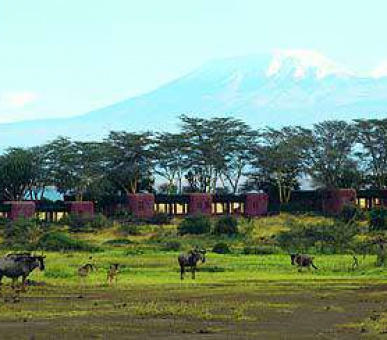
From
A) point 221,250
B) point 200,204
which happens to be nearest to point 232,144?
point 200,204

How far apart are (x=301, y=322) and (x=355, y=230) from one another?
5150 centimetres

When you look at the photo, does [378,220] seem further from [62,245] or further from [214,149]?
[214,149]

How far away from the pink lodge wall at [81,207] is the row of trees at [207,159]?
807cm

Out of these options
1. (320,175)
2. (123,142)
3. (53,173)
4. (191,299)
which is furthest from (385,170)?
(191,299)

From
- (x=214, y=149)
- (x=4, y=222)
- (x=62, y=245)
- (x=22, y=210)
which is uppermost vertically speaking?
(x=214, y=149)

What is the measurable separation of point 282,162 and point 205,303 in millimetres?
90585

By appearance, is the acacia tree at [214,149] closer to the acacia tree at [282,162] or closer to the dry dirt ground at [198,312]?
the acacia tree at [282,162]

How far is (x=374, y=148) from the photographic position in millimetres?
130125

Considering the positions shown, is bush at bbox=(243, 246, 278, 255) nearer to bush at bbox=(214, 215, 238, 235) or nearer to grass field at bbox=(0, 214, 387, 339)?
grass field at bbox=(0, 214, 387, 339)

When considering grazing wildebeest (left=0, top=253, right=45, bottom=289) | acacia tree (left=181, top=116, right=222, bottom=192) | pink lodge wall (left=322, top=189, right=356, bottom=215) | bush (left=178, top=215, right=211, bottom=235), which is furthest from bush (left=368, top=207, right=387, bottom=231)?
grazing wildebeest (left=0, top=253, right=45, bottom=289)

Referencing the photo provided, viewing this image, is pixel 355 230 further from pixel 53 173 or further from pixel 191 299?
pixel 53 173

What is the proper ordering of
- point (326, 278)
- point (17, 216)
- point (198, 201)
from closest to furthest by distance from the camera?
point (326, 278)
point (17, 216)
point (198, 201)

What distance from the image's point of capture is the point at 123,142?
424 ft

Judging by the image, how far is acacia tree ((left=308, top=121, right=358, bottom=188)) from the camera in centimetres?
12600
